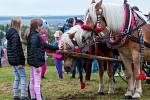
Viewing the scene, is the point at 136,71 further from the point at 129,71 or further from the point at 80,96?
the point at 80,96

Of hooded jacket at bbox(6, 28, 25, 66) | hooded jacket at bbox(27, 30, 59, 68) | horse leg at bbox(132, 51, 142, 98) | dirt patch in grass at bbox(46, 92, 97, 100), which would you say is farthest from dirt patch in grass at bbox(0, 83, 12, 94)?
horse leg at bbox(132, 51, 142, 98)

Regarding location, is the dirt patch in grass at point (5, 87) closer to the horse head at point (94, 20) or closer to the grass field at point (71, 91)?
the grass field at point (71, 91)

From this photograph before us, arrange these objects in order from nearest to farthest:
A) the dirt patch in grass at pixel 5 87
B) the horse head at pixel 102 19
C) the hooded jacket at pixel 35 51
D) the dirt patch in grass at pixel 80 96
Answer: the hooded jacket at pixel 35 51 < the horse head at pixel 102 19 < the dirt patch in grass at pixel 80 96 < the dirt patch in grass at pixel 5 87

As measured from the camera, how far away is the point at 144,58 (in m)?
7.75

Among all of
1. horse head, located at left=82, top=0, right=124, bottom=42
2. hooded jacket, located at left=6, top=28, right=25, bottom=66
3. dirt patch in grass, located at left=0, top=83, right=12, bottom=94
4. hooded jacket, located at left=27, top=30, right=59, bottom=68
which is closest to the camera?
hooded jacket, located at left=27, top=30, right=59, bottom=68

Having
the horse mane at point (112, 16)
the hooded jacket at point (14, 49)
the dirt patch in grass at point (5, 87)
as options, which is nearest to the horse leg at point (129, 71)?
the horse mane at point (112, 16)

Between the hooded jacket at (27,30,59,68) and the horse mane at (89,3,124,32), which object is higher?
the horse mane at (89,3,124,32)

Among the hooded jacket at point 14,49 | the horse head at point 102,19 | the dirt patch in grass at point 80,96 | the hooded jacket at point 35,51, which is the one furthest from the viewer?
the dirt patch in grass at point 80,96

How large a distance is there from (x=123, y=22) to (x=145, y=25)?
1.59ft

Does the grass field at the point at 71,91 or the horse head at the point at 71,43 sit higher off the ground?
the horse head at the point at 71,43

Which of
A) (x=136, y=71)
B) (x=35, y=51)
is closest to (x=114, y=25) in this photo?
(x=136, y=71)

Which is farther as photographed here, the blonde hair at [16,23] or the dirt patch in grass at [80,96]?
the dirt patch in grass at [80,96]

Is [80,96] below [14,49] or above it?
below

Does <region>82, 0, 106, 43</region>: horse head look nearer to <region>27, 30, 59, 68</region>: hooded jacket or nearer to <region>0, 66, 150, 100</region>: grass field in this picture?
<region>27, 30, 59, 68</region>: hooded jacket
